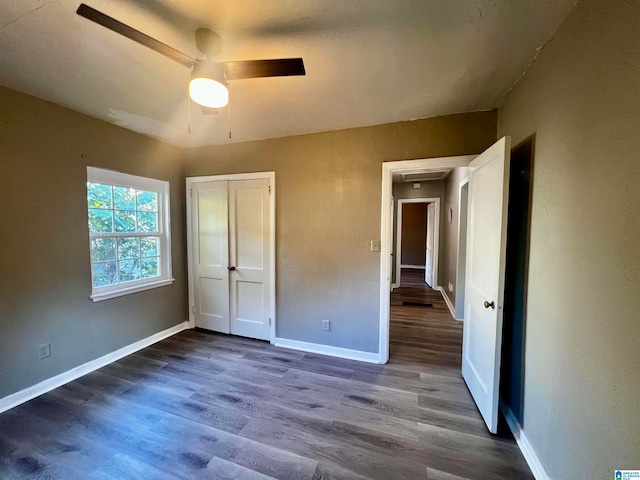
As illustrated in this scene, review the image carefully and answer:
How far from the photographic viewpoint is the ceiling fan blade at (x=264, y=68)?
4.33ft

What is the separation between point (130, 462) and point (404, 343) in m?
2.71

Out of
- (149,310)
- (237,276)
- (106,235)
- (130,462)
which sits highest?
(106,235)

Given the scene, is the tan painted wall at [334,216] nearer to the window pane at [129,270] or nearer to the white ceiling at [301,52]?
the white ceiling at [301,52]

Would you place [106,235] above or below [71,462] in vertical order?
above

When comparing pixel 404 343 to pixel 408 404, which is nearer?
pixel 408 404

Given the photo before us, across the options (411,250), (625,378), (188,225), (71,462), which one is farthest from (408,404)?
(411,250)

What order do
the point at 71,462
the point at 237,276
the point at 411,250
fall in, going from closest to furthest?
the point at 71,462
the point at 237,276
the point at 411,250

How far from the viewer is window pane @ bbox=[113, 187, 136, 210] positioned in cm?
283

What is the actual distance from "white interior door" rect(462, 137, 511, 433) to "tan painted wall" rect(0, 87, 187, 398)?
3.44 metres

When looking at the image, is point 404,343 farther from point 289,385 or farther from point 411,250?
point 411,250

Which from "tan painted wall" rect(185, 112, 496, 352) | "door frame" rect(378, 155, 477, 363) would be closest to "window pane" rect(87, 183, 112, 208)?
"tan painted wall" rect(185, 112, 496, 352)

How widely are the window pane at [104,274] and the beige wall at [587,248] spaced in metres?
3.69

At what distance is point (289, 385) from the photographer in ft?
7.81

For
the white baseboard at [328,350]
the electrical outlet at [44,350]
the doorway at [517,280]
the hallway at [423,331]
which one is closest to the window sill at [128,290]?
the electrical outlet at [44,350]
